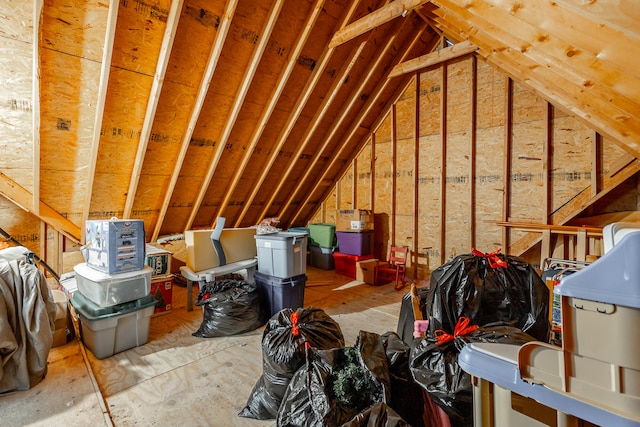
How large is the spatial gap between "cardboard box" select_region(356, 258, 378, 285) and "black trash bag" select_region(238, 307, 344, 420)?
2.63m

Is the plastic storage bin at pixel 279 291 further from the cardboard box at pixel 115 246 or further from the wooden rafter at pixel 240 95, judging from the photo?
the wooden rafter at pixel 240 95

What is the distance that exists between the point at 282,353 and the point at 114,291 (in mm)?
1597

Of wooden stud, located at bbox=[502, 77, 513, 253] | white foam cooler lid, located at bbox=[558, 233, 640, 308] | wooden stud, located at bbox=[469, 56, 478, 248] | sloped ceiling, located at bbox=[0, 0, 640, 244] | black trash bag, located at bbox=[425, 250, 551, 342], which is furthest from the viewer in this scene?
wooden stud, located at bbox=[469, 56, 478, 248]

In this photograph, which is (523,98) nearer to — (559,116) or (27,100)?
(559,116)

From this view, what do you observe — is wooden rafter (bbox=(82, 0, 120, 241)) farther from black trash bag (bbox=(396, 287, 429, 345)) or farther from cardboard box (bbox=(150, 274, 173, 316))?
black trash bag (bbox=(396, 287, 429, 345))

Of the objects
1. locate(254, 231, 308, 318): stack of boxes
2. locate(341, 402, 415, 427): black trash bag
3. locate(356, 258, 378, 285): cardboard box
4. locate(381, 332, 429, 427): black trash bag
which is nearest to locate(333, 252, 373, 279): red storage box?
locate(356, 258, 378, 285): cardboard box

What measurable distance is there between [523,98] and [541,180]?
99 centimetres

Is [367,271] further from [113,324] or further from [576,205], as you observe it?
[113,324]

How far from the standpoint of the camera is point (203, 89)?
3008mm

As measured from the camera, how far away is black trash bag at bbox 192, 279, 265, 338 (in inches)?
107

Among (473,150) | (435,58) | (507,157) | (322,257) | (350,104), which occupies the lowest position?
(322,257)

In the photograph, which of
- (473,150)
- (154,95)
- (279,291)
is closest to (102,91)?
(154,95)

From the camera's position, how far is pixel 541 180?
3.51 metres

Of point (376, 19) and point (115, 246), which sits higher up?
point (376, 19)
